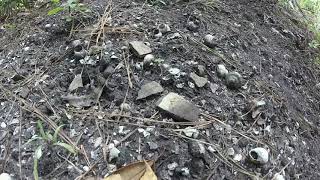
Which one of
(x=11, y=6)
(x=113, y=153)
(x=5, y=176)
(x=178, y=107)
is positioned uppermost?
(x=178, y=107)

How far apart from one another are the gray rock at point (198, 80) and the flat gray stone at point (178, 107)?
5.6 inches

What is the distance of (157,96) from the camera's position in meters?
1.69

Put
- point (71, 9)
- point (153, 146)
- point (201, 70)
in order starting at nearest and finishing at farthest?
point (153, 146)
point (201, 70)
point (71, 9)

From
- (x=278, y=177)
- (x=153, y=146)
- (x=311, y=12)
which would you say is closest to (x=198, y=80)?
(x=153, y=146)

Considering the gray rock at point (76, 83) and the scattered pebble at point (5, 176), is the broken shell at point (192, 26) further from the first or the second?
the scattered pebble at point (5, 176)

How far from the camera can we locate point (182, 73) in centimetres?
179

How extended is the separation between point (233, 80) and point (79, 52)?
2.47ft

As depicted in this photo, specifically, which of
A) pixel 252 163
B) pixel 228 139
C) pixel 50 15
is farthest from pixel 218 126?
pixel 50 15

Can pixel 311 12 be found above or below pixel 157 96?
below

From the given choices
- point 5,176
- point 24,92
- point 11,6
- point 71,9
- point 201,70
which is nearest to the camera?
point 5,176

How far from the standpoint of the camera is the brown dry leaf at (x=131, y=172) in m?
1.39

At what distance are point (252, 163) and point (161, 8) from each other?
1.09 m

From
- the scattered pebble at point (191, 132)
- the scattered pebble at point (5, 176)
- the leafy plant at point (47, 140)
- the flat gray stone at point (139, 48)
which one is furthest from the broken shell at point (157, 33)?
the scattered pebble at point (5, 176)

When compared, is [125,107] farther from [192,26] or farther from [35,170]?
[192,26]
